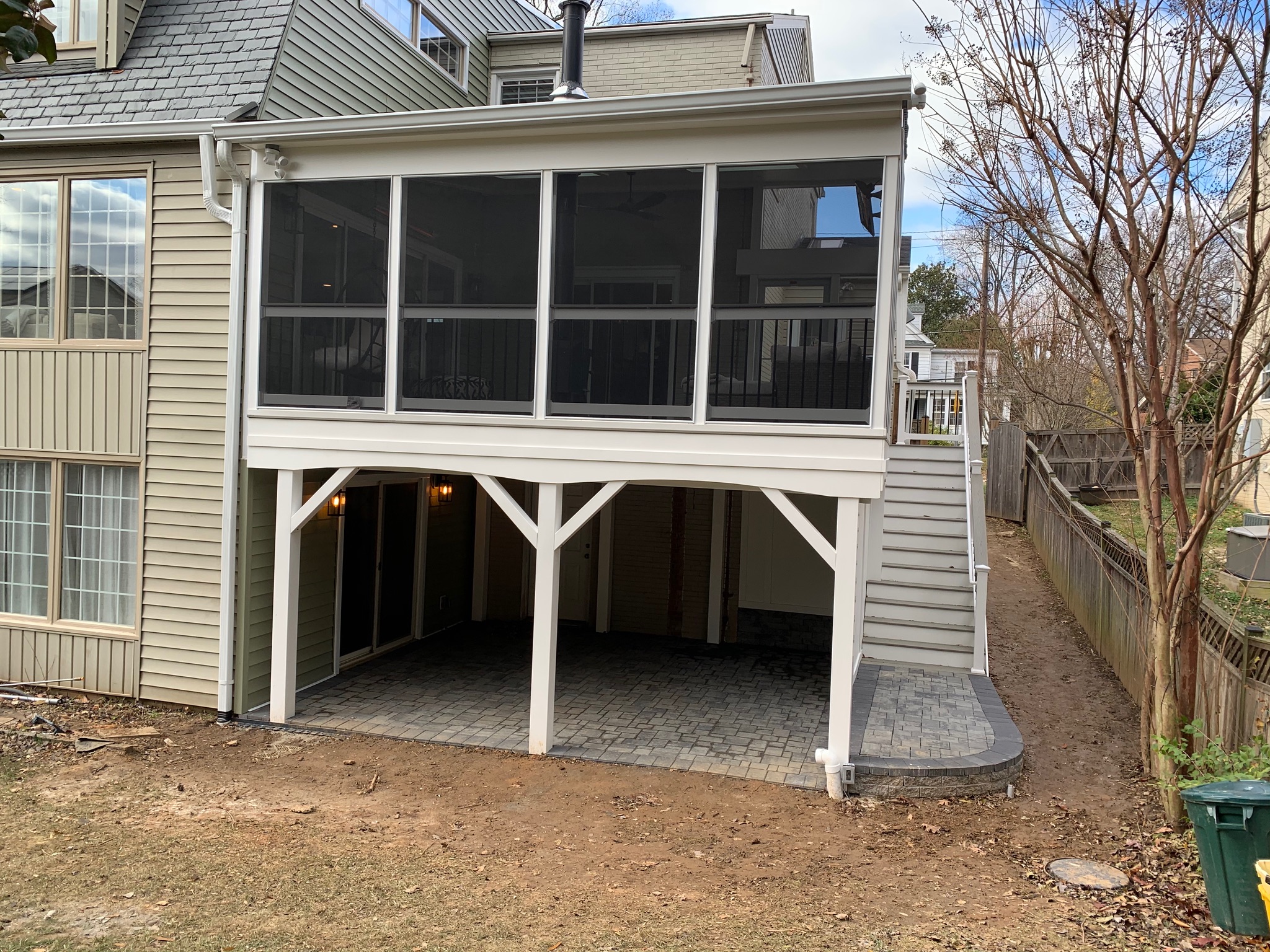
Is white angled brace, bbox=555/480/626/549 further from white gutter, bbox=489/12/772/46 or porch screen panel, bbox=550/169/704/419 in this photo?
white gutter, bbox=489/12/772/46

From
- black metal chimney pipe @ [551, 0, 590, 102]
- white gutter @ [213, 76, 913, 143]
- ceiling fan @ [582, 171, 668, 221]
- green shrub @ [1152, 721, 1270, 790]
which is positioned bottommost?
green shrub @ [1152, 721, 1270, 790]

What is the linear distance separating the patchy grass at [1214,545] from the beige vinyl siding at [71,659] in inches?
343

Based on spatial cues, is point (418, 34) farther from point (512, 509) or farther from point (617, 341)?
point (512, 509)

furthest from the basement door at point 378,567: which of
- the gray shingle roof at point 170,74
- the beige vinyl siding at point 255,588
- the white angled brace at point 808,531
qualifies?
the white angled brace at point 808,531

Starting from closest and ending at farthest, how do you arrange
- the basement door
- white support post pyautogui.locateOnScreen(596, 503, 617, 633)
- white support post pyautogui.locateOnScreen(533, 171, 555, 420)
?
white support post pyautogui.locateOnScreen(533, 171, 555, 420), the basement door, white support post pyautogui.locateOnScreen(596, 503, 617, 633)

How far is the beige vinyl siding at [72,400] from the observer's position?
8125 mm

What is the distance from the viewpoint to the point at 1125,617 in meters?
8.76

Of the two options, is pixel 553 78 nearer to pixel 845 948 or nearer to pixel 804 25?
pixel 804 25

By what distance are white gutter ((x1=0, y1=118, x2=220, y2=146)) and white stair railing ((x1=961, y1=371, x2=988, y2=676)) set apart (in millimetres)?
8736

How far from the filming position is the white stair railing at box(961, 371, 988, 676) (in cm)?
943

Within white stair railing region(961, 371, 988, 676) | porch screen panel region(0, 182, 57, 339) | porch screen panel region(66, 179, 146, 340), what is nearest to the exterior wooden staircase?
white stair railing region(961, 371, 988, 676)

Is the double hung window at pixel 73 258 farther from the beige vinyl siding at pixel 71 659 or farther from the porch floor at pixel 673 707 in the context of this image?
the porch floor at pixel 673 707

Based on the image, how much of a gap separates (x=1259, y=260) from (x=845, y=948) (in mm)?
4638

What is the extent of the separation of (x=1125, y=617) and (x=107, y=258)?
10.4 meters
